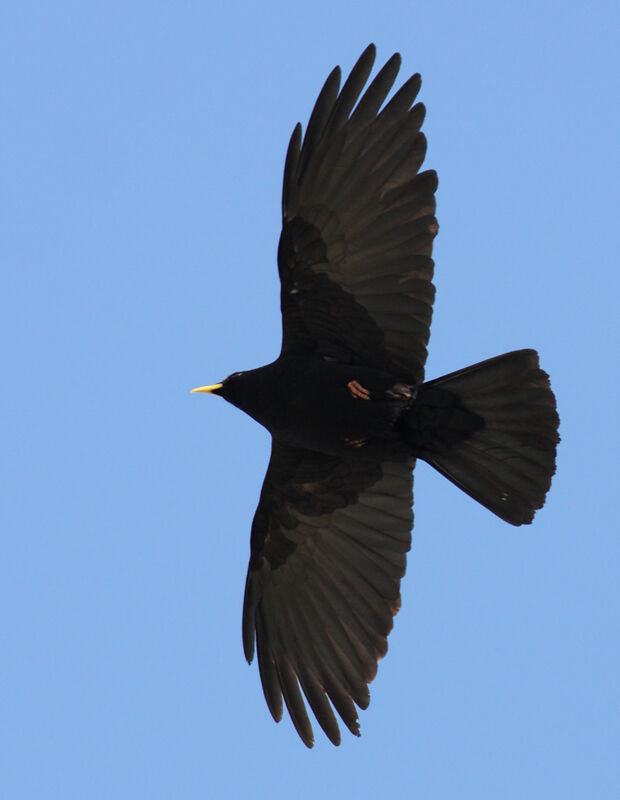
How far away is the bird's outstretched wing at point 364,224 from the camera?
8.77 metres

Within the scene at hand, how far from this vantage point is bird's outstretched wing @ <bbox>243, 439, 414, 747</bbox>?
9539 millimetres

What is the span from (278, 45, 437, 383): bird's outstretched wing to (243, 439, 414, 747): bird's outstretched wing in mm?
942

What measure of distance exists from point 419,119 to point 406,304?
43.4 inches

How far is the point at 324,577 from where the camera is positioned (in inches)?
389

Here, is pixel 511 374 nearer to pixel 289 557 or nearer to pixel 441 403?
pixel 441 403

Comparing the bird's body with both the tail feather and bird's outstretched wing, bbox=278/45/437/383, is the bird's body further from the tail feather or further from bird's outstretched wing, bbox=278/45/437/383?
the tail feather

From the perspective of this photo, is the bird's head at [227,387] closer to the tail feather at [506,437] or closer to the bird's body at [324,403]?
the bird's body at [324,403]

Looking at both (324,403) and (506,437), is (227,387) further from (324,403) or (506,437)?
(506,437)

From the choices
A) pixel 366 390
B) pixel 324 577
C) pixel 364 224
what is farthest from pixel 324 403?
pixel 324 577

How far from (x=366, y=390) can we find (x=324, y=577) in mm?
1569

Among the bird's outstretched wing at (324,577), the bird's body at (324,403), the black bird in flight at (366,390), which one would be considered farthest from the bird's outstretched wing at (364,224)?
the bird's outstretched wing at (324,577)

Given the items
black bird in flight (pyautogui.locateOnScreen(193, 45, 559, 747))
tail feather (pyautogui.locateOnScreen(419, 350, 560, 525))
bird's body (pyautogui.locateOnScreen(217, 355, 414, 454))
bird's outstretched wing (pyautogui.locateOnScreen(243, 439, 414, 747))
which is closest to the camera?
tail feather (pyautogui.locateOnScreen(419, 350, 560, 525))

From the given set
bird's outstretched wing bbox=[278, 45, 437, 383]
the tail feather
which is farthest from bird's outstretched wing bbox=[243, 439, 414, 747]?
bird's outstretched wing bbox=[278, 45, 437, 383]

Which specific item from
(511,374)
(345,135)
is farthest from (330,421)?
(345,135)
